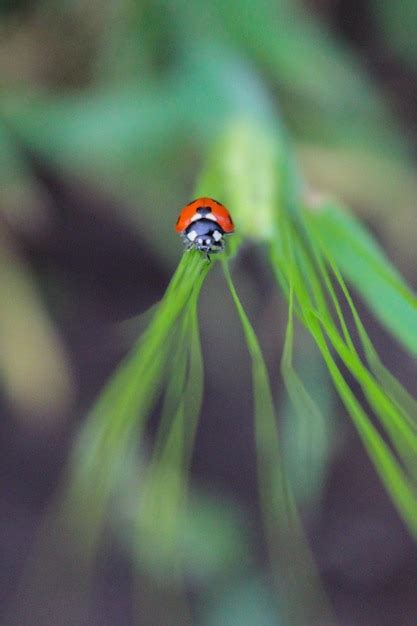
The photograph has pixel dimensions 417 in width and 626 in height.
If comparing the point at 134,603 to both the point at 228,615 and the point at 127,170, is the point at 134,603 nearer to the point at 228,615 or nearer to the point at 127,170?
the point at 228,615

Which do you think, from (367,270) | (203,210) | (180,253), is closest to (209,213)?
(203,210)

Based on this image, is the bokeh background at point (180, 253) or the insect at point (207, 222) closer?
the insect at point (207, 222)

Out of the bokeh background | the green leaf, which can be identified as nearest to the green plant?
the green leaf

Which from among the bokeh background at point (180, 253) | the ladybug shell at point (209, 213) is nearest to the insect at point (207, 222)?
the ladybug shell at point (209, 213)

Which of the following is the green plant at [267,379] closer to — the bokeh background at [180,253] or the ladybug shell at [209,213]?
the ladybug shell at [209,213]

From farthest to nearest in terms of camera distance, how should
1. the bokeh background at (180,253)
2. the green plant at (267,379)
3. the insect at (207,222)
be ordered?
Answer: the bokeh background at (180,253) < the insect at (207,222) < the green plant at (267,379)

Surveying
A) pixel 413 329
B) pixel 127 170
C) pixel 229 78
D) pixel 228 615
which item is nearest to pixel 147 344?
pixel 413 329

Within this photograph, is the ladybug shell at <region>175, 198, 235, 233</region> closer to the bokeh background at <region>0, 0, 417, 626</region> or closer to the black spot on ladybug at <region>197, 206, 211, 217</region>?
the black spot on ladybug at <region>197, 206, 211, 217</region>

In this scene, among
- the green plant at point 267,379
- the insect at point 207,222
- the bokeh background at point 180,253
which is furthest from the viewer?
the bokeh background at point 180,253

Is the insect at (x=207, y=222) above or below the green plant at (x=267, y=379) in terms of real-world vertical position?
above
